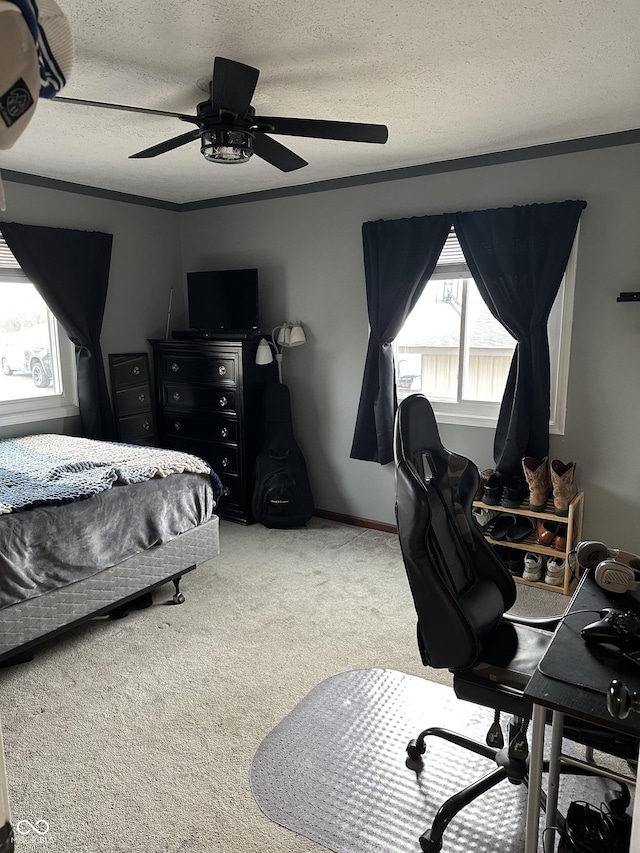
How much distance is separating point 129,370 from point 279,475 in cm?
151

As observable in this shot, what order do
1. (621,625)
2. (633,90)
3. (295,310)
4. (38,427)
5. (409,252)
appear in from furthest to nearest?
(295,310)
(38,427)
(409,252)
(633,90)
(621,625)

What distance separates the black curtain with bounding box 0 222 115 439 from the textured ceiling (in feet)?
2.00

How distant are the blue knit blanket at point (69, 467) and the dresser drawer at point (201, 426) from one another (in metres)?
0.89

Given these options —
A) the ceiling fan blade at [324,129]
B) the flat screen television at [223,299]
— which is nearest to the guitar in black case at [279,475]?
the flat screen television at [223,299]

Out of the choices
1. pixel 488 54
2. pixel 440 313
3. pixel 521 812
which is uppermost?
pixel 488 54

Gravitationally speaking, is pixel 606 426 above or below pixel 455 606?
above

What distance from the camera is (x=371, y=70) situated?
7.53 ft

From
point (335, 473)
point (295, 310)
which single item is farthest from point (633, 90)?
point (335, 473)

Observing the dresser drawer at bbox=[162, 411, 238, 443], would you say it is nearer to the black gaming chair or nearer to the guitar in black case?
the guitar in black case

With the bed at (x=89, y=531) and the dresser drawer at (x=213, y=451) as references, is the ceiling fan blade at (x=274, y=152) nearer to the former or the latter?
the bed at (x=89, y=531)

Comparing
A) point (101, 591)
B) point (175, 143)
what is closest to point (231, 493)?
point (101, 591)

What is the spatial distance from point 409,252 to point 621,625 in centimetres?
290

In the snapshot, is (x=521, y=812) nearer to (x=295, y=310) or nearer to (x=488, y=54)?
(x=488, y=54)

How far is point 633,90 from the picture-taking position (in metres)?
2.50
